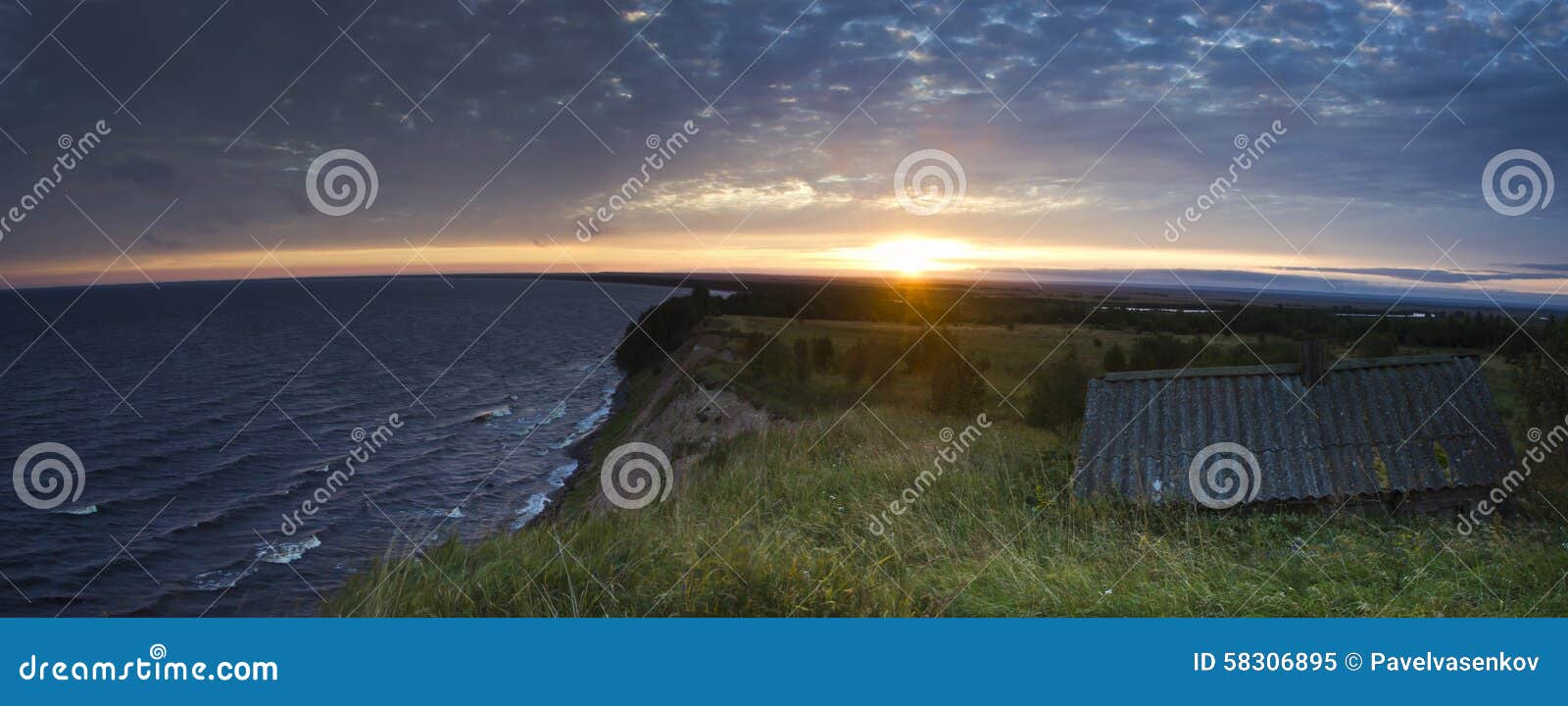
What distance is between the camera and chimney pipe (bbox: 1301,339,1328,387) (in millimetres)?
11617

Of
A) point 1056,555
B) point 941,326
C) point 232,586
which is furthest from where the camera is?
point 941,326

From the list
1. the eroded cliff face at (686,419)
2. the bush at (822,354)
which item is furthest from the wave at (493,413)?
the bush at (822,354)

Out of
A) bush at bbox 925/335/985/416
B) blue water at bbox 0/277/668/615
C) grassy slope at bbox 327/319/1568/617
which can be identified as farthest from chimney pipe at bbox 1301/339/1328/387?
bush at bbox 925/335/985/416

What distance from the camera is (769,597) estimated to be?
5.68 m

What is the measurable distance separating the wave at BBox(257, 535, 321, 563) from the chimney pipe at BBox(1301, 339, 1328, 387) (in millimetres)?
33389

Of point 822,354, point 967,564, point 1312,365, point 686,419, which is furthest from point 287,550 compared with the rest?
point 1312,365

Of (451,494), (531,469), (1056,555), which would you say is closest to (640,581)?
(1056,555)

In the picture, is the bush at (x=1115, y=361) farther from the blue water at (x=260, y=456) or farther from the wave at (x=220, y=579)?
the wave at (x=220, y=579)

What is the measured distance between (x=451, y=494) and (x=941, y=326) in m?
30.3

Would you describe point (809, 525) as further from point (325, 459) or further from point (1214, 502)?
point (325, 459)

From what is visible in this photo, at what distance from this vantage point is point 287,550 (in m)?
32.7

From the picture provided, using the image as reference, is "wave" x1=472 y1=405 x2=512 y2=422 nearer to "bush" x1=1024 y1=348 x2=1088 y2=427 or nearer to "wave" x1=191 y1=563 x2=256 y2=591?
"wave" x1=191 y1=563 x2=256 y2=591

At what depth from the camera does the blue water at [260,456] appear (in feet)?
98.3

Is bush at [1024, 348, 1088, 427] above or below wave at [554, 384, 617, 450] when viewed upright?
below
